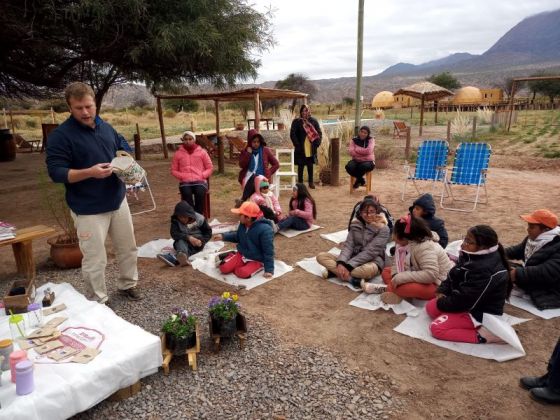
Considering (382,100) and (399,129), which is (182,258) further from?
(382,100)

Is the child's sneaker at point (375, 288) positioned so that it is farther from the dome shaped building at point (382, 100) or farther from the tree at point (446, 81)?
the tree at point (446, 81)

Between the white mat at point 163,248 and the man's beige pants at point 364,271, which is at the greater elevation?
the man's beige pants at point 364,271

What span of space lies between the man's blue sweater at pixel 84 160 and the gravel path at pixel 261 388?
4.27ft

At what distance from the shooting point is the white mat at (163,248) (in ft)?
15.6

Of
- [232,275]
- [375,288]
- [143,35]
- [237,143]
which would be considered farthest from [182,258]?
[237,143]

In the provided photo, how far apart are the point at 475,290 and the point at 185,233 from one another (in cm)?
314

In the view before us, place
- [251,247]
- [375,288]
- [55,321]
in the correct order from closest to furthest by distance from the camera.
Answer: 1. [55,321]
2. [375,288]
3. [251,247]

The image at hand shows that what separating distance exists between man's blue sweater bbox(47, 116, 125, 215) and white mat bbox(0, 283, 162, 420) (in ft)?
2.68

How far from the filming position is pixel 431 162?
714 centimetres

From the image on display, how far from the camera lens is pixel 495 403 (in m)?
2.26

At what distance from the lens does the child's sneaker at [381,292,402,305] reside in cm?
336

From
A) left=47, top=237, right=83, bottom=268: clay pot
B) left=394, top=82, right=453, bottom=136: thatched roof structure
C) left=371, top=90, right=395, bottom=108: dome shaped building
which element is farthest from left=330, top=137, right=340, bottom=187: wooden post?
left=371, top=90, right=395, bottom=108: dome shaped building

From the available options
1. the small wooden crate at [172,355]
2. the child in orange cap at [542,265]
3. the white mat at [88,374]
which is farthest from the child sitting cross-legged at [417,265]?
the white mat at [88,374]

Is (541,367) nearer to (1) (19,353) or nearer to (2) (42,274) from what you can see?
(1) (19,353)
